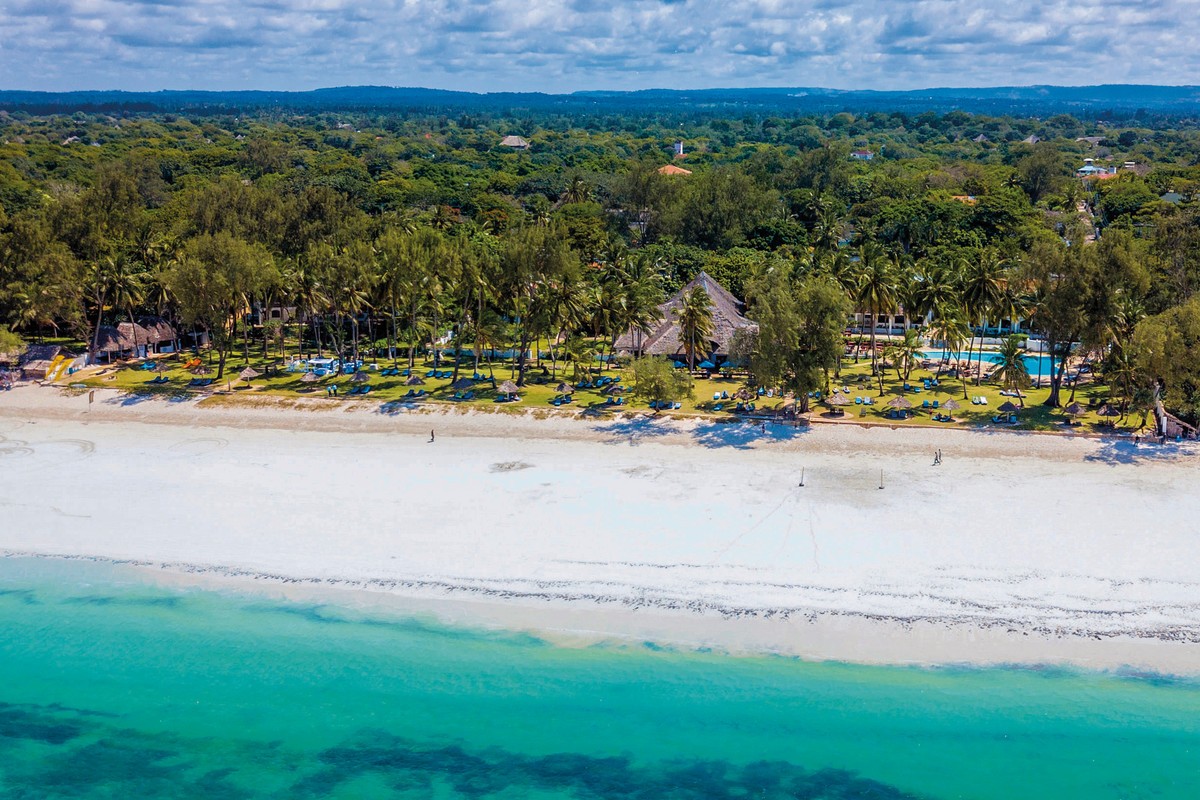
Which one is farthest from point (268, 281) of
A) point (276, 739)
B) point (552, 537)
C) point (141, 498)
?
point (276, 739)

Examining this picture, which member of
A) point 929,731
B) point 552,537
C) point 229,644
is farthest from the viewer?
point 552,537

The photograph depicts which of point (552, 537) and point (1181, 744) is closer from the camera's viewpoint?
point (1181, 744)

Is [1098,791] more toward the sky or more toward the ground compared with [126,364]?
more toward the ground

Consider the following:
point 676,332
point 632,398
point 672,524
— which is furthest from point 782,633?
point 676,332

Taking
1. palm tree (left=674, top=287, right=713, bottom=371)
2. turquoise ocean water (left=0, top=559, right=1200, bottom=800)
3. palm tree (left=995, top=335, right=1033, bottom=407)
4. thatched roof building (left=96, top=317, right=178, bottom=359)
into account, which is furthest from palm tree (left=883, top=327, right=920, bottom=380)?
thatched roof building (left=96, top=317, right=178, bottom=359)

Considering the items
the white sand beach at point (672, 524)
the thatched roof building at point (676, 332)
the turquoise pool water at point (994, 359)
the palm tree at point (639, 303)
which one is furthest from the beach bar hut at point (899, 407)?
the palm tree at point (639, 303)

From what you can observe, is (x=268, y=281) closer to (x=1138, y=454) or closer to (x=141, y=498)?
(x=141, y=498)

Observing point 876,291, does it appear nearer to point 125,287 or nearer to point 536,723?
point 536,723
